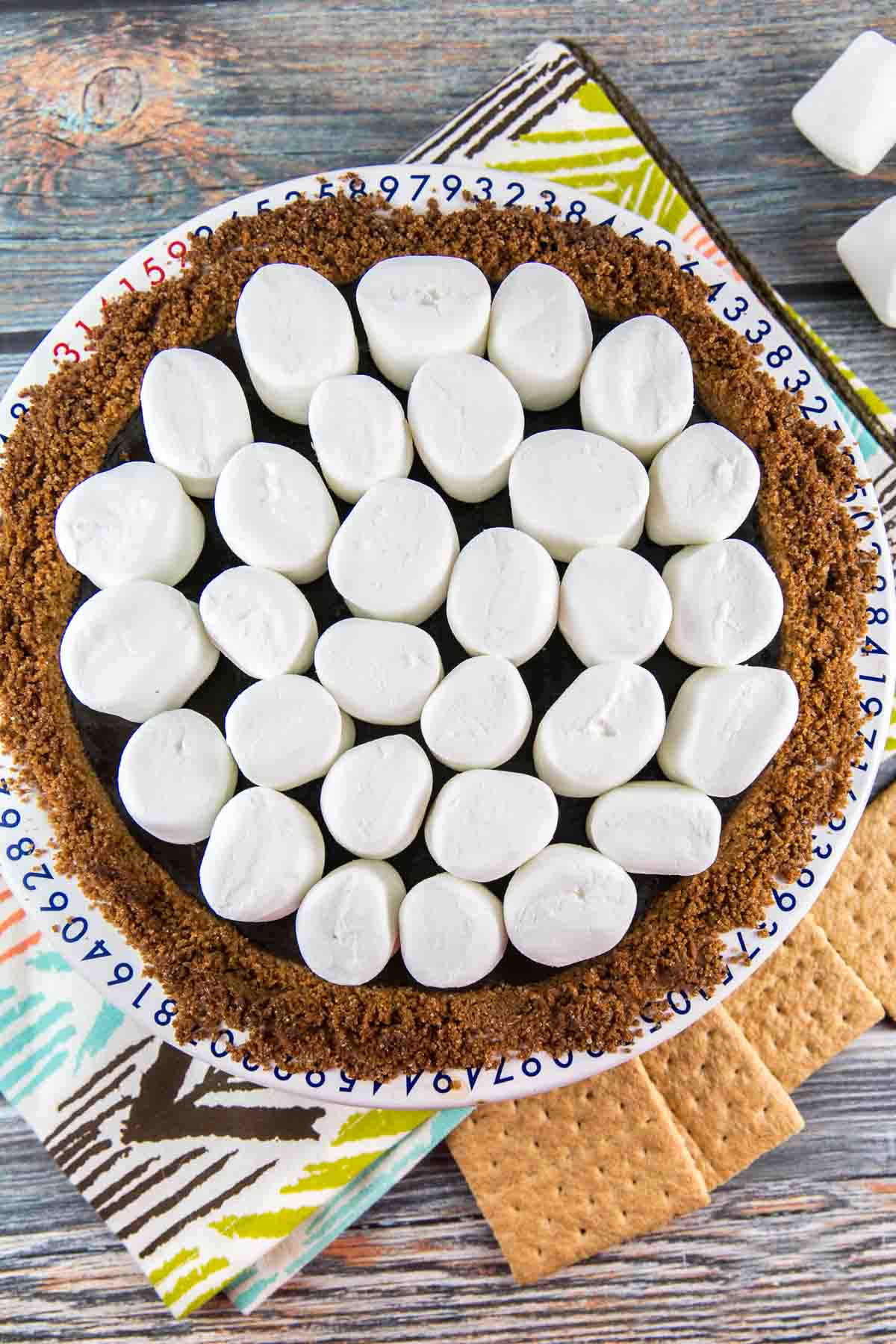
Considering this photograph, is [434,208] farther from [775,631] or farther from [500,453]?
[775,631]

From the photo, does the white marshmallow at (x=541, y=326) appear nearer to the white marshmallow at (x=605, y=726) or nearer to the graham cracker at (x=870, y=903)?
the white marshmallow at (x=605, y=726)

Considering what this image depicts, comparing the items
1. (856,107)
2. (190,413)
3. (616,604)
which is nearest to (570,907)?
(616,604)

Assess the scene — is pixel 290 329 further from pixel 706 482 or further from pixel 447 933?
pixel 447 933

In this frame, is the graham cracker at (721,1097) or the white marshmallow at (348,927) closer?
the white marshmallow at (348,927)

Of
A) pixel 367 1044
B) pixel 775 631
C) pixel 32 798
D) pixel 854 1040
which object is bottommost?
pixel 854 1040

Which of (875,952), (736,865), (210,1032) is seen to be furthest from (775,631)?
(210,1032)

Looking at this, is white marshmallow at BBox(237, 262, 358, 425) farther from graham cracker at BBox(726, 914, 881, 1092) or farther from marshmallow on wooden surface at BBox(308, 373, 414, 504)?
graham cracker at BBox(726, 914, 881, 1092)

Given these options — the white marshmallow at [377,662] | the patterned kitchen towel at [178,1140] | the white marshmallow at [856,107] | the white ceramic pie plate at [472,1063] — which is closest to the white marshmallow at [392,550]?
the white marshmallow at [377,662]

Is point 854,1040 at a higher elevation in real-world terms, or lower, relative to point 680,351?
lower
